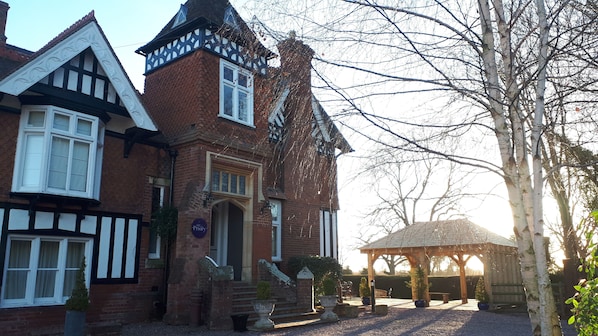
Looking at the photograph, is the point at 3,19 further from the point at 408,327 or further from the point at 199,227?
the point at 408,327

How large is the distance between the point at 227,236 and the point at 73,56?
22.1ft

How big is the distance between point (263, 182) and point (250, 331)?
5.00 metres

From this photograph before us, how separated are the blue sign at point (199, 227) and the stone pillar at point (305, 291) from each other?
3.03 meters

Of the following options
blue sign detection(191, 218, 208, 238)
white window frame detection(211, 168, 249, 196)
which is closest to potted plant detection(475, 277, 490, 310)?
white window frame detection(211, 168, 249, 196)

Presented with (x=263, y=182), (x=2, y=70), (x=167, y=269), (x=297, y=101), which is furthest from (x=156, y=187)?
(x=297, y=101)

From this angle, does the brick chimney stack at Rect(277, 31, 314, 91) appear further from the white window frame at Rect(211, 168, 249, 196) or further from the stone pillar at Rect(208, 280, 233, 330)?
the white window frame at Rect(211, 168, 249, 196)

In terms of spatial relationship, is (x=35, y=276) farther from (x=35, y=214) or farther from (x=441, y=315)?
(x=441, y=315)

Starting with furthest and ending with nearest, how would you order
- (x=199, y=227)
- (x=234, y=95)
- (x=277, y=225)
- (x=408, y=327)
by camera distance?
1. (x=277, y=225)
2. (x=234, y=95)
3. (x=408, y=327)
4. (x=199, y=227)

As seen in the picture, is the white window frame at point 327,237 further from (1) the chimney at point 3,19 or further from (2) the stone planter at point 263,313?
(1) the chimney at point 3,19

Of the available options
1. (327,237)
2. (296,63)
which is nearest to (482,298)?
(327,237)

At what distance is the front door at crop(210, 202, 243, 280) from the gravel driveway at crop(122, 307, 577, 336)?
3293 mm

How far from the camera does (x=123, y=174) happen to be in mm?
12117

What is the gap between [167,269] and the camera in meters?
12.4

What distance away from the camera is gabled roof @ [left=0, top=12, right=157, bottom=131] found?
986cm
